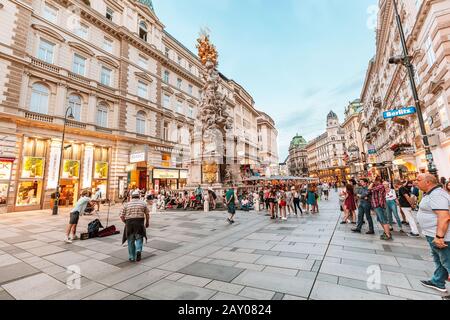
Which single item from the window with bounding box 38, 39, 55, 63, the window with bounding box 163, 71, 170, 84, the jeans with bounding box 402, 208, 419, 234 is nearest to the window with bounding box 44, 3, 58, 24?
the window with bounding box 38, 39, 55, 63

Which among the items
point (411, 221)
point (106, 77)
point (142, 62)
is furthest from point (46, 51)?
point (411, 221)

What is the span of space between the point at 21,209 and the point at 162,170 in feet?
43.1

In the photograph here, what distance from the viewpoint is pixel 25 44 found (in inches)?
664

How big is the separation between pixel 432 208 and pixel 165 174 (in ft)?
84.0

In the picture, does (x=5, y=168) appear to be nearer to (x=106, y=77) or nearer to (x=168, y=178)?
(x=106, y=77)

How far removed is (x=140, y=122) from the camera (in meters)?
26.3

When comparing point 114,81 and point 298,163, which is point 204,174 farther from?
point 298,163

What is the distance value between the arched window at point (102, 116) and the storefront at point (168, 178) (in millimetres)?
7658

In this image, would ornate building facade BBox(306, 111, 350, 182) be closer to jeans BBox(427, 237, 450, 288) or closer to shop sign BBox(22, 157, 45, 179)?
jeans BBox(427, 237, 450, 288)

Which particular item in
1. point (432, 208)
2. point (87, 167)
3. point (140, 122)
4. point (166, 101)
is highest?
point (166, 101)

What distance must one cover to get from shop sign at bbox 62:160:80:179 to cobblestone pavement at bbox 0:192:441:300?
13.4 metres

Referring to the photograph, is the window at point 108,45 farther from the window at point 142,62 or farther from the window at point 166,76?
the window at point 166,76

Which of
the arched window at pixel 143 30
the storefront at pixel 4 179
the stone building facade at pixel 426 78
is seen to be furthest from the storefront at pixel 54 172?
the stone building facade at pixel 426 78

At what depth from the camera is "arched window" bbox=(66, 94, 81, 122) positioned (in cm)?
1973
